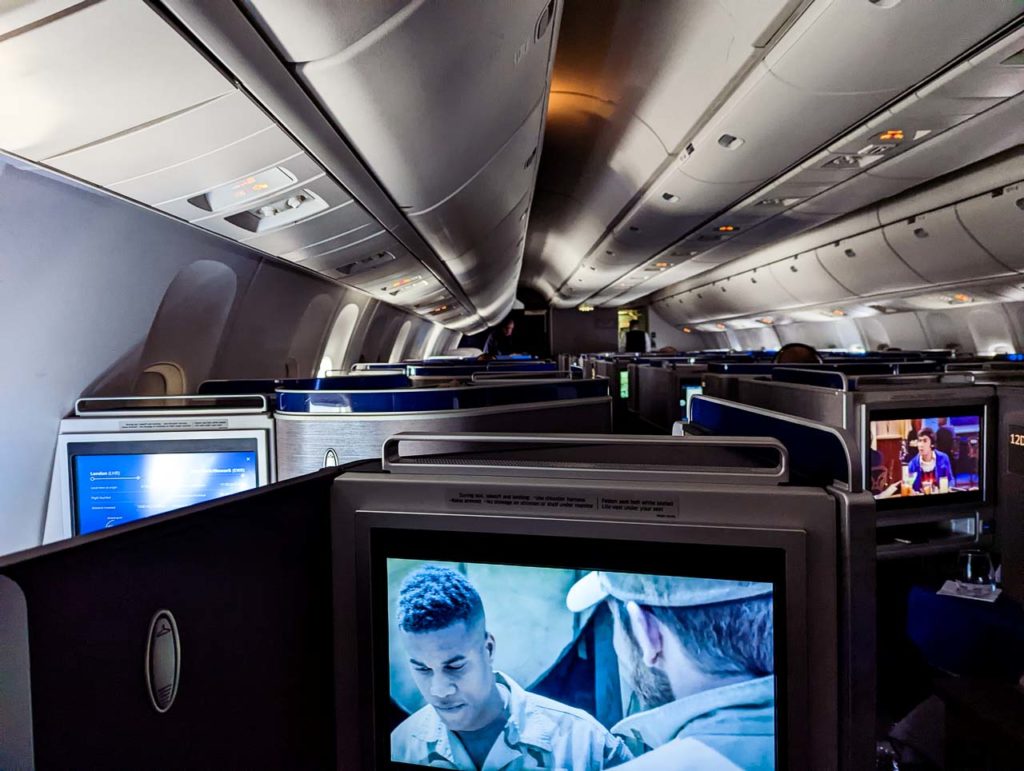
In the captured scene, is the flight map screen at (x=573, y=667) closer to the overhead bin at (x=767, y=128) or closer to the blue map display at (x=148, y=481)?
the blue map display at (x=148, y=481)

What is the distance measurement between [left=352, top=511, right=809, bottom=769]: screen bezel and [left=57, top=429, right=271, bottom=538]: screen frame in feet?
5.31

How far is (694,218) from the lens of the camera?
26.2ft

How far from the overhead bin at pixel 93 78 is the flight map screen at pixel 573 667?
1.58 metres

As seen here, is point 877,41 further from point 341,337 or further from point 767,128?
point 341,337

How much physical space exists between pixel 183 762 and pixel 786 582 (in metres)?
0.92

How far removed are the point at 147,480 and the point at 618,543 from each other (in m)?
2.25

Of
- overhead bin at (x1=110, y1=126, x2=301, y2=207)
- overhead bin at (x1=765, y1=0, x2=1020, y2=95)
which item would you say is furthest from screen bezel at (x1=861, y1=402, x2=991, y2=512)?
overhead bin at (x1=110, y1=126, x2=301, y2=207)

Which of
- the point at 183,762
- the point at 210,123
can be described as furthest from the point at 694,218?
the point at 183,762

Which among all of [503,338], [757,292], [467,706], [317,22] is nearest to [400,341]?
[757,292]

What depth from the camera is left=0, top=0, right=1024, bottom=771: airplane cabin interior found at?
3.37ft

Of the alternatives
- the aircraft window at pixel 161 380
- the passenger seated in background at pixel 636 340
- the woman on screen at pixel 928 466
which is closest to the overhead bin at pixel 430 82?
the woman on screen at pixel 928 466

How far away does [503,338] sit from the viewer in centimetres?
3106

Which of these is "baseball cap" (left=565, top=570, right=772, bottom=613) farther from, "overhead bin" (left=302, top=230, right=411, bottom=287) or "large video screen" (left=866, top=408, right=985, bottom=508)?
"overhead bin" (left=302, top=230, right=411, bottom=287)

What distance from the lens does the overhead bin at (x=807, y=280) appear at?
1216 centimetres
